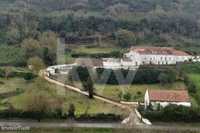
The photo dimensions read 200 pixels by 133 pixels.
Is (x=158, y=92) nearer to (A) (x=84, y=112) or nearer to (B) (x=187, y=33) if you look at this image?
(A) (x=84, y=112)

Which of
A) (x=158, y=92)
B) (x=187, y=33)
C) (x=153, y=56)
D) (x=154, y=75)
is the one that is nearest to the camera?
(x=158, y=92)

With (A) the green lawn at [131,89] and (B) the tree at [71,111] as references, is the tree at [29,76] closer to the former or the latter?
(A) the green lawn at [131,89]

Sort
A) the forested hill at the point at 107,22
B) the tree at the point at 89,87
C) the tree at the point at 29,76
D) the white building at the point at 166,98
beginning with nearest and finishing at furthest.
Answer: the white building at the point at 166,98, the tree at the point at 89,87, the tree at the point at 29,76, the forested hill at the point at 107,22

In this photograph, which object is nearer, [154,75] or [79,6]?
[154,75]

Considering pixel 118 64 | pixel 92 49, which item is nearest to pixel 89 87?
pixel 118 64

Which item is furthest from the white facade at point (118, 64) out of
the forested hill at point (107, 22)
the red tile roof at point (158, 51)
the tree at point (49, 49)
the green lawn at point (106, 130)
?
the green lawn at point (106, 130)

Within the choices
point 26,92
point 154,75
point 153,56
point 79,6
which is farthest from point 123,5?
point 26,92
